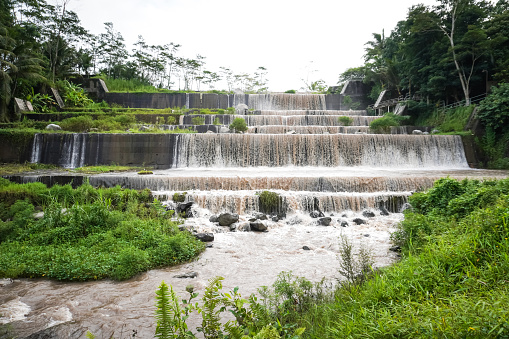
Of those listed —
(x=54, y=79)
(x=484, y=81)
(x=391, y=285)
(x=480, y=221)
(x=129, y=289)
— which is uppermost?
(x=54, y=79)

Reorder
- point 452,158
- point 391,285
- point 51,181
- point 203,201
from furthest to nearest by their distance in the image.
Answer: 1. point 452,158
2. point 51,181
3. point 203,201
4. point 391,285

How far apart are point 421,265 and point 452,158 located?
581 inches

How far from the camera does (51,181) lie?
404 inches

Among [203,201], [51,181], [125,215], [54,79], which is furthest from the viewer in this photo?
[54,79]

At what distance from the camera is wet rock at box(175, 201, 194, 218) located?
8.43m

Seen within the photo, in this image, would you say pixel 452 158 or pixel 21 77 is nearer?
pixel 452 158

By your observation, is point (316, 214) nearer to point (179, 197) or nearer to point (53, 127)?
point (179, 197)

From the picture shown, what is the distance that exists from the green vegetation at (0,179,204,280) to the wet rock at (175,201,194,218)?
1078 mm

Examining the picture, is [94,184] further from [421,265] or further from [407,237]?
[421,265]

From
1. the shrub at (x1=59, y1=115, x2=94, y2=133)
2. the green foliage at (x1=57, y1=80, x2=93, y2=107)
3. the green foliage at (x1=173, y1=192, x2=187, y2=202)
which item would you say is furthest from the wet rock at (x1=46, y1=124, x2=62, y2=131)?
the green foliage at (x1=173, y1=192, x2=187, y2=202)

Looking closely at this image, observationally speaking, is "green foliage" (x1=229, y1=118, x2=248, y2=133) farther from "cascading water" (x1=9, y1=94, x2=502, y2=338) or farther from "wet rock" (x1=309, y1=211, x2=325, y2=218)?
"wet rock" (x1=309, y1=211, x2=325, y2=218)

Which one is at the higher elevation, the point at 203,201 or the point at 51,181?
the point at 51,181

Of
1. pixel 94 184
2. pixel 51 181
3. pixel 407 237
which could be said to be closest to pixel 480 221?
pixel 407 237

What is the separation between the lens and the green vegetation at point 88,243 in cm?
470
